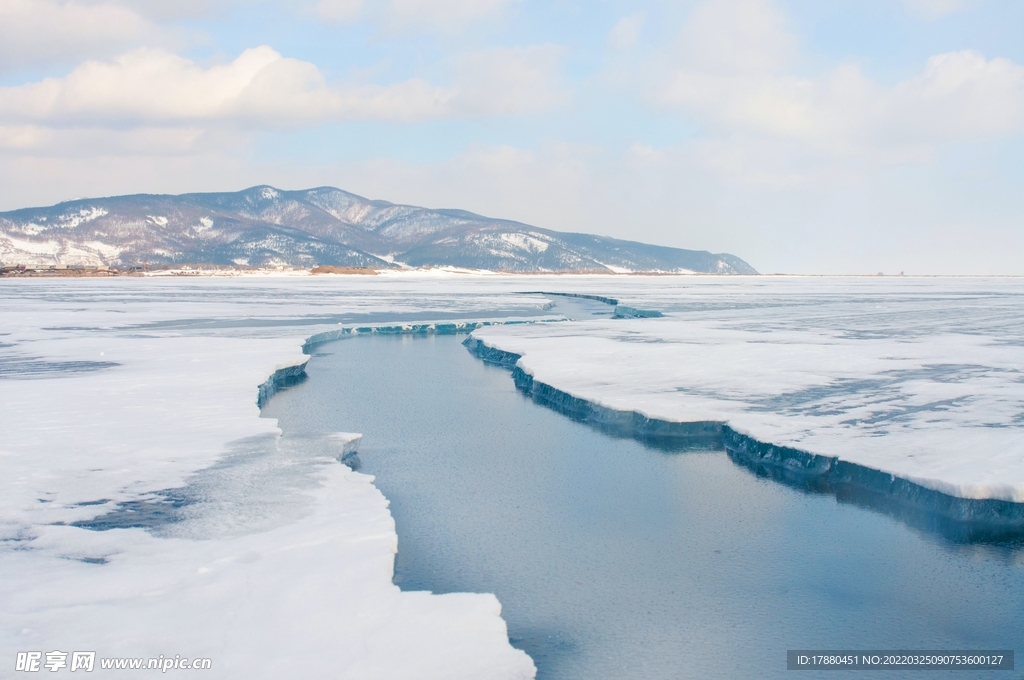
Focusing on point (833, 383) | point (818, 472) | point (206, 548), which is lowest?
point (206, 548)

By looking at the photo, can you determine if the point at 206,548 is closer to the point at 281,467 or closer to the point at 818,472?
the point at 281,467

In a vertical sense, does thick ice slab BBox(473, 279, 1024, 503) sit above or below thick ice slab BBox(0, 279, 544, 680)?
above

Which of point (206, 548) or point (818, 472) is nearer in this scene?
point (206, 548)

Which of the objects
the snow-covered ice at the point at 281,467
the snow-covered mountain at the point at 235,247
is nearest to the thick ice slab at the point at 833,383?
the snow-covered ice at the point at 281,467

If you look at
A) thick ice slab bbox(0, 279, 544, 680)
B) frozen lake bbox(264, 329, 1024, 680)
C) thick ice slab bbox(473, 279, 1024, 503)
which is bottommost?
frozen lake bbox(264, 329, 1024, 680)

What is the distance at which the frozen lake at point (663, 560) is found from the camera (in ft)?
14.3

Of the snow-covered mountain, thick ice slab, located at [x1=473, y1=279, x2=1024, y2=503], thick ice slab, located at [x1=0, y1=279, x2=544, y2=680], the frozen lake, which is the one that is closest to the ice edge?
thick ice slab, located at [x1=473, y1=279, x2=1024, y2=503]

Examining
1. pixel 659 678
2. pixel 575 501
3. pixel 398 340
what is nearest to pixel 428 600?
pixel 659 678

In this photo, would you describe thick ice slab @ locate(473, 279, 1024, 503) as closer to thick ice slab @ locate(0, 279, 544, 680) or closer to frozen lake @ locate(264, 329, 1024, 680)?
frozen lake @ locate(264, 329, 1024, 680)

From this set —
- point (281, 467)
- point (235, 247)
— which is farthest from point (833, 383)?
point (235, 247)

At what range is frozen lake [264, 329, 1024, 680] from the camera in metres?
4.36

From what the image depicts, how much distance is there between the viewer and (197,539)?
5.11 m

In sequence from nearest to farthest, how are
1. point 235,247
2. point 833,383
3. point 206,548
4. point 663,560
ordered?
point 206,548, point 663,560, point 833,383, point 235,247

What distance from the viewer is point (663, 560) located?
545 centimetres
